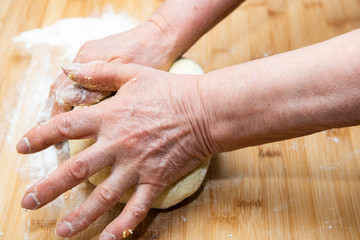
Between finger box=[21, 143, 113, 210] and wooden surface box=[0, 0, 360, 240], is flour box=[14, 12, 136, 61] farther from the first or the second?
finger box=[21, 143, 113, 210]

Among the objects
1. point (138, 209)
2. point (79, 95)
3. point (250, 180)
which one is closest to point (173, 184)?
point (138, 209)

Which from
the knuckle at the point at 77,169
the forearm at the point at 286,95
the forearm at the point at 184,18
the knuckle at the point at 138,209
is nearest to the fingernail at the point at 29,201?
the knuckle at the point at 77,169

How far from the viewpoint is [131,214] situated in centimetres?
108

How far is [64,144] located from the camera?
139 cm

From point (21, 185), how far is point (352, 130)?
1162mm

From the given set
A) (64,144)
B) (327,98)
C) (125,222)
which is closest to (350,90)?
(327,98)

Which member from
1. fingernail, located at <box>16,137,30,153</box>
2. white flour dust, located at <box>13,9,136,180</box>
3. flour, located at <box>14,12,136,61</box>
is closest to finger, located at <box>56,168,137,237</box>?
fingernail, located at <box>16,137,30,153</box>

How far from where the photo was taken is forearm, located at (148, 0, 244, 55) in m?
1.31

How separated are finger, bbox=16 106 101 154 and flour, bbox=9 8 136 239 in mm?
267

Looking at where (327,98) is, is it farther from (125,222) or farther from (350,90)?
(125,222)

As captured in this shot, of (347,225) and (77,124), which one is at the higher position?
(77,124)

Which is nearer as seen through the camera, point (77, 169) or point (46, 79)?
point (77, 169)

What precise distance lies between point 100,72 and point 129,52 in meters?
0.17

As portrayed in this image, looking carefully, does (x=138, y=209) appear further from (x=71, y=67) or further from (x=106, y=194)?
(x=71, y=67)
